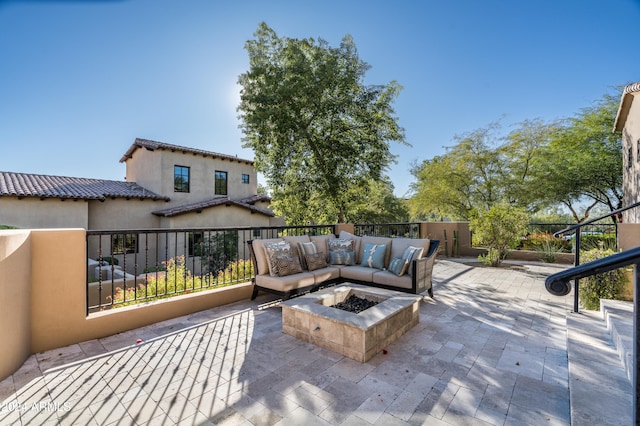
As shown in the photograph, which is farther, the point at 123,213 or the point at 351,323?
the point at 123,213

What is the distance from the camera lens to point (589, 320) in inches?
128

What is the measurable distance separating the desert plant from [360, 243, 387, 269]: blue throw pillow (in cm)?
421

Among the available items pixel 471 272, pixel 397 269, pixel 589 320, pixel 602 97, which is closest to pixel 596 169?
pixel 602 97

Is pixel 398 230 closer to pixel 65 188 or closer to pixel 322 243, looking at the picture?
pixel 322 243

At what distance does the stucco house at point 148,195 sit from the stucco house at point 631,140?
13034 millimetres

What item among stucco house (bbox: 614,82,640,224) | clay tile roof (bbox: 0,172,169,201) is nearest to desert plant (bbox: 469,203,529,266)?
stucco house (bbox: 614,82,640,224)

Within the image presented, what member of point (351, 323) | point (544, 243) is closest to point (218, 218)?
point (351, 323)

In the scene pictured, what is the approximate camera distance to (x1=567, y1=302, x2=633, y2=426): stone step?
5.55 feet

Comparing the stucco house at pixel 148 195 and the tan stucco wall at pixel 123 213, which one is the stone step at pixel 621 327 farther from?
the tan stucco wall at pixel 123 213

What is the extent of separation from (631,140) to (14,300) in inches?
496

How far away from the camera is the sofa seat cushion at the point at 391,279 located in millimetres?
4093

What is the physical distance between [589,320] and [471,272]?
11.9 feet

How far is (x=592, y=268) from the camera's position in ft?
2.94

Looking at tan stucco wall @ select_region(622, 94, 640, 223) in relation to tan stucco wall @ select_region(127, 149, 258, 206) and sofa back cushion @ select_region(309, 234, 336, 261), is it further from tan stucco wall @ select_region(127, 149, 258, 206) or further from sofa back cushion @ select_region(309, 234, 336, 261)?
tan stucco wall @ select_region(127, 149, 258, 206)
